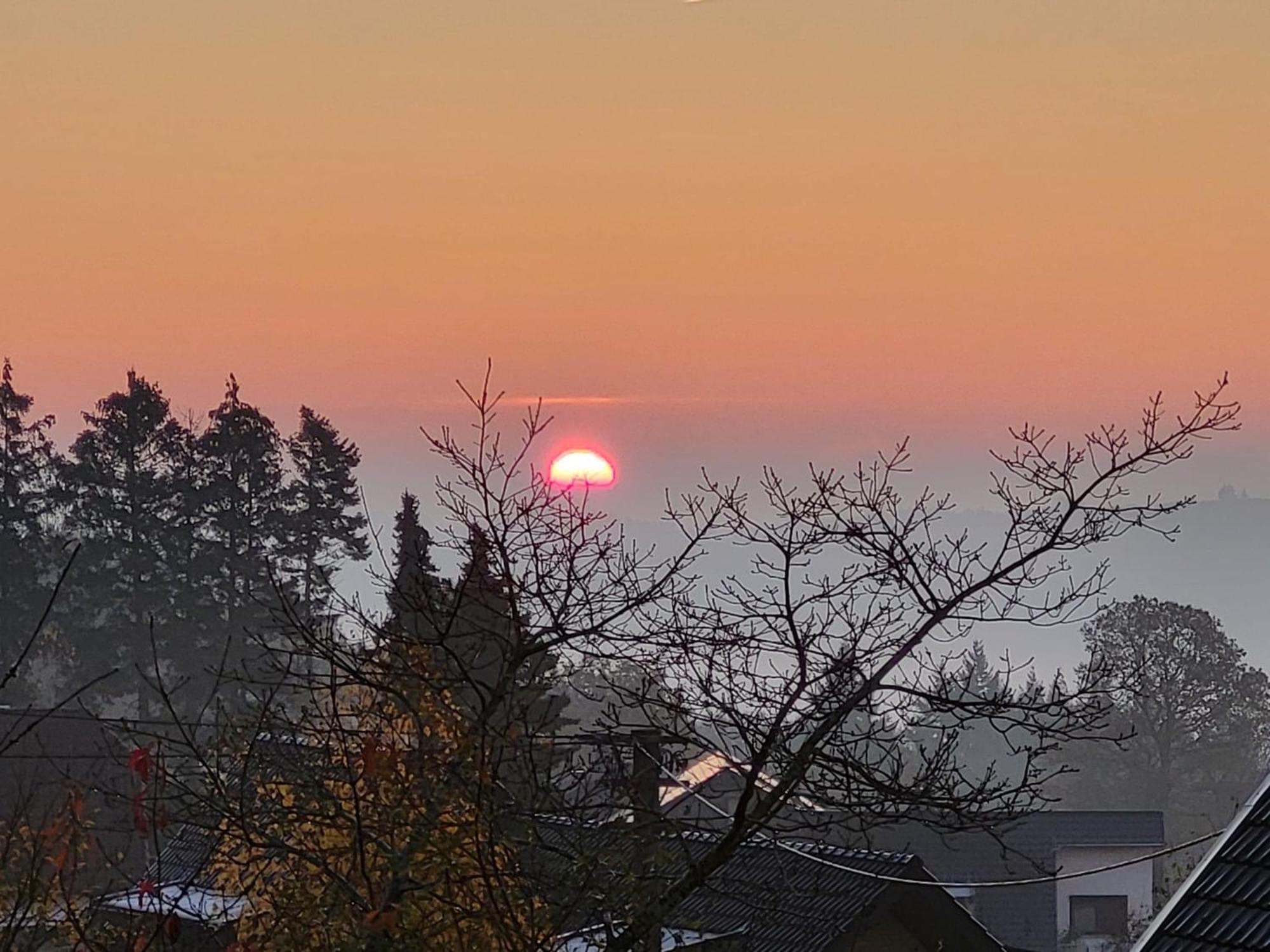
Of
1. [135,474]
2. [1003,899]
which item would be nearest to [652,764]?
[1003,899]

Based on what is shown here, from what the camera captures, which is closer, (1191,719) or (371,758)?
(371,758)

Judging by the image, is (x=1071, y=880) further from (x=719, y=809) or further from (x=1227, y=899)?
(x=1227, y=899)

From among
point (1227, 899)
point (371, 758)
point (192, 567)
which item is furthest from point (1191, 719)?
point (371, 758)

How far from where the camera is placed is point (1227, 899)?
7.26m

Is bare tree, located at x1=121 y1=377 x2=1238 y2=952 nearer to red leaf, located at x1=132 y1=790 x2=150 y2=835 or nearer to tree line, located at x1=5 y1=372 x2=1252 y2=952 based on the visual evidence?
tree line, located at x1=5 y1=372 x2=1252 y2=952

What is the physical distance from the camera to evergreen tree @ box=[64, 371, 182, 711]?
44.1 m

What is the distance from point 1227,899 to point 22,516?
43.6m

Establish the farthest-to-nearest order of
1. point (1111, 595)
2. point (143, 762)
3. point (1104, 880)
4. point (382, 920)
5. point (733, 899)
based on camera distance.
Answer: point (1104, 880)
point (1111, 595)
point (733, 899)
point (382, 920)
point (143, 762)

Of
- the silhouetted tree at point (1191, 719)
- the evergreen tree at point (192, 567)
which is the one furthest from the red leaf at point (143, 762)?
the silhouetted tree at point (1191, 719)

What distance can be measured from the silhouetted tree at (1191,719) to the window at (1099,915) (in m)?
8.33

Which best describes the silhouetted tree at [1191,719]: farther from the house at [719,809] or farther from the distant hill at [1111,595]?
the house at [719,809]

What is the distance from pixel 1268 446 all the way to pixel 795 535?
43633 millimetres

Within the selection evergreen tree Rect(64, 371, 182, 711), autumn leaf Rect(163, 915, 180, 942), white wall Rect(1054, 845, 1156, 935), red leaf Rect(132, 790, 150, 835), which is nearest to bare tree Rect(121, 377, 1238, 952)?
red leaf Rect(132, 790, 150, 835)

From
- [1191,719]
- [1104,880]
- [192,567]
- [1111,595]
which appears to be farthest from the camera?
[1191,719]
